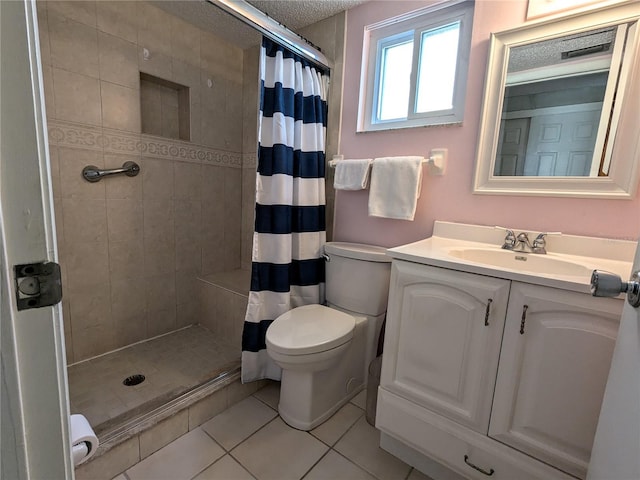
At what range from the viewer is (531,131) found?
1281mm

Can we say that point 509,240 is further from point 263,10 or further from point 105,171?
point 105,171

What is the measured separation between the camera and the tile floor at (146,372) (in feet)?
4.43

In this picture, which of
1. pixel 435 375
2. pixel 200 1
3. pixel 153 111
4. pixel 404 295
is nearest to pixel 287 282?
pixel 404 295

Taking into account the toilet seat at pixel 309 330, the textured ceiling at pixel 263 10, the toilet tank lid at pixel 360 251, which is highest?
the textured ceiling at pixel 263 10

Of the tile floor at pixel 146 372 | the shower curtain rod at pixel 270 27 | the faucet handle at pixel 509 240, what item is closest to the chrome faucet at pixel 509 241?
the faucet handle at pixel 509 240

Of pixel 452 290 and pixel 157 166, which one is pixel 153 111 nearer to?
pixel 157 166

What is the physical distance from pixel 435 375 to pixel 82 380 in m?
1.75

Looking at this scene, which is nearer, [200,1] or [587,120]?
[587,120]

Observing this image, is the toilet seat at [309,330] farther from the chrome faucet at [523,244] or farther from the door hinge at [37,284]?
the door hinge at [37,284]

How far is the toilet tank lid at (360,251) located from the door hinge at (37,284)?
50.0 inches

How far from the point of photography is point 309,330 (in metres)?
1.42

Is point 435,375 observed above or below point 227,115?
below

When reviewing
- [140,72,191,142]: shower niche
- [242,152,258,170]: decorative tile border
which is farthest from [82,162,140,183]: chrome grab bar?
[242,152,258,170]: decorative tile border

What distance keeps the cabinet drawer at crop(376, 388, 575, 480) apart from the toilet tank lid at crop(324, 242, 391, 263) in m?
0.60
